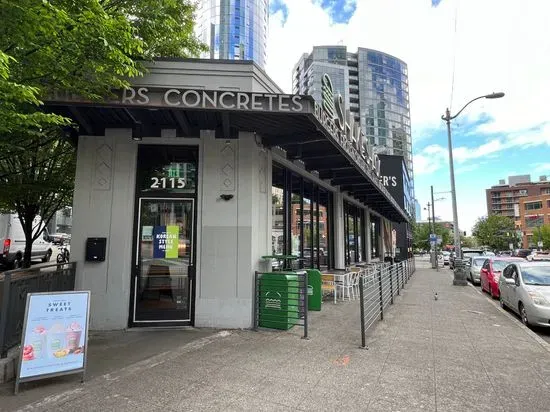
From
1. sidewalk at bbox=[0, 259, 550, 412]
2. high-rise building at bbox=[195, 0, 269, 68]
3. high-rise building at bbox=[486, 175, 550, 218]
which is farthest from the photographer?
high-rise building at bbox=[486, 175, 550, 218]

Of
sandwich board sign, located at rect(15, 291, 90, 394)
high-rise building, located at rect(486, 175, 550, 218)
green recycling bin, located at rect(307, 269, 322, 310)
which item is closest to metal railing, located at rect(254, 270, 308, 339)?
green recycling bin, located at rect(307, 269, 322, 310)

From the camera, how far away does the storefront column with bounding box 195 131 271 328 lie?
22.8ft

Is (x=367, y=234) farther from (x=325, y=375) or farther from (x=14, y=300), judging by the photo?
(x=14, y=300)

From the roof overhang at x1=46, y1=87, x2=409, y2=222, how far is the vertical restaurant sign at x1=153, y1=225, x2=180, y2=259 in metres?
1.86

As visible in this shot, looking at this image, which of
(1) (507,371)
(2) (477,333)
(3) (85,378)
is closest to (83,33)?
(3) (85,378)

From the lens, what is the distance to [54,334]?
4305 mm

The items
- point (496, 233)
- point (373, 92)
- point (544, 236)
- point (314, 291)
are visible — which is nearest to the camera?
point (314, 291)

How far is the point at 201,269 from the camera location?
7.01 m

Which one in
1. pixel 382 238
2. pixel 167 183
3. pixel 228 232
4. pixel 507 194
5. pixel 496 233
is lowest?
pixel 228 232

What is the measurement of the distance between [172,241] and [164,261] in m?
0.41


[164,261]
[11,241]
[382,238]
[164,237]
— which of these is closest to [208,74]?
[164,237]

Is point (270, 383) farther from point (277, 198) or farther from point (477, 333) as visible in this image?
point (277, 198)

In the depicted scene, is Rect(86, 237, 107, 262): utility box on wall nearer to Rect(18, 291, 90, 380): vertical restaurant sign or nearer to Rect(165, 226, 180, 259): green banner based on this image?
Rect(165, 226, 180, 259): green banner

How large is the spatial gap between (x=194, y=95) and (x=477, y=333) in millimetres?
6820
